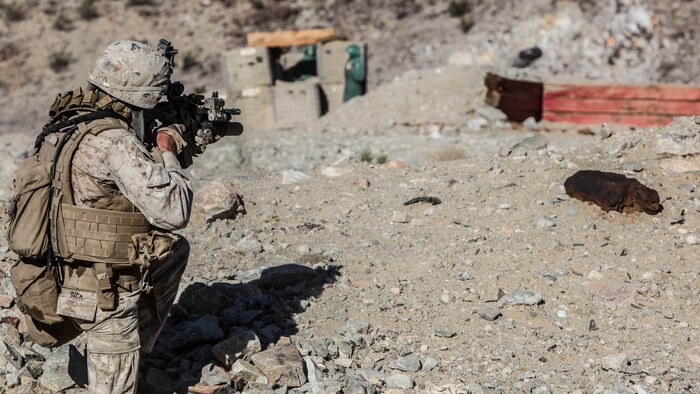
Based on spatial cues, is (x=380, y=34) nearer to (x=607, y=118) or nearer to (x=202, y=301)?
(x=607, y=118)

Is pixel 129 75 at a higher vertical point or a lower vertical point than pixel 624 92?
Result: higher

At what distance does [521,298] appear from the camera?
4.53 meters

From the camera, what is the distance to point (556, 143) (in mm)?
10719

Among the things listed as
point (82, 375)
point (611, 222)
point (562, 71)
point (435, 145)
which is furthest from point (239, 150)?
point (562, 71)

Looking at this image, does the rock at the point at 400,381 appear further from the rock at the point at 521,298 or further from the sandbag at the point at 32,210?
the sandbag at the point at 32,210

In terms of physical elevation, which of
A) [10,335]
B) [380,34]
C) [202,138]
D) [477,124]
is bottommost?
[380,34]

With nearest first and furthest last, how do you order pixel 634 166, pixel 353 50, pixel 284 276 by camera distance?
pixel 284 276 → pixel 634 166 → pixel 353 50

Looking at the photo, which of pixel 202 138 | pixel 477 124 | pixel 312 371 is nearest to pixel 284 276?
pixel 312 371

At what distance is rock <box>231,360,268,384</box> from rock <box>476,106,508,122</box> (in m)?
8.79

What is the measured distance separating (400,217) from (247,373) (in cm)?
217

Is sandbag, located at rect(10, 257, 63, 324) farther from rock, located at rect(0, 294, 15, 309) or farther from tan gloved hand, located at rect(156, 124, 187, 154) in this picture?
rock, located at rect(0, 294, 15, 309)

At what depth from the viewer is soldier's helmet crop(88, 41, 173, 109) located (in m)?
3.05

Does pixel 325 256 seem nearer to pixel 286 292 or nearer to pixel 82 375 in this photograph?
pixel 286 292

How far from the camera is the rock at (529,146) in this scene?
22.4 ft
